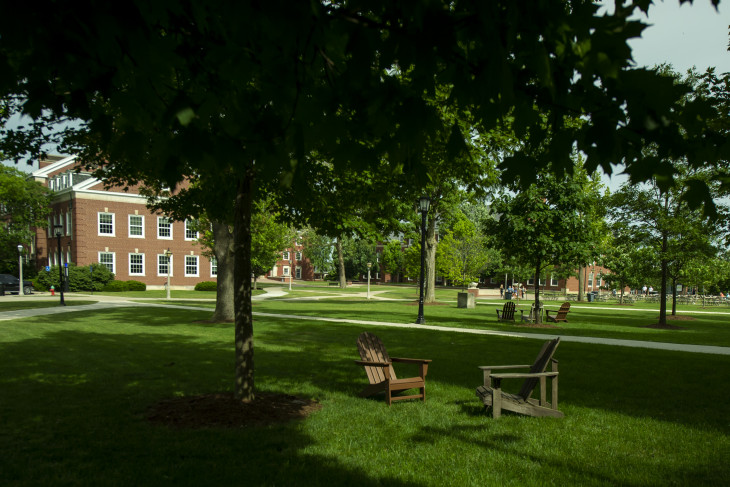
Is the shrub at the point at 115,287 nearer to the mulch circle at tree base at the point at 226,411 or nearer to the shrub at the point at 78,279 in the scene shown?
the shrub at the point at 78,279

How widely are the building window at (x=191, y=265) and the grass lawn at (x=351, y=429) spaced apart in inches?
1568

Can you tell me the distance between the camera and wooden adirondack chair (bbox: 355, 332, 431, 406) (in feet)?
23.7

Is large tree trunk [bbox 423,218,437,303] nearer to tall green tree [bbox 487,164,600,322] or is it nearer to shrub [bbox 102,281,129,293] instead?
tall green tree [bbox 487,164,600,322]

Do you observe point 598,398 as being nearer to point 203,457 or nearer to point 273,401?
point 273,401

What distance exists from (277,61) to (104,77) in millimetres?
1045

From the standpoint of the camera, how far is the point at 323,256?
81.1 m

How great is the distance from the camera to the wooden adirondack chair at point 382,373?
23.7 feet

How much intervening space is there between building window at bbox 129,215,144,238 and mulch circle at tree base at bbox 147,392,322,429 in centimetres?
4466

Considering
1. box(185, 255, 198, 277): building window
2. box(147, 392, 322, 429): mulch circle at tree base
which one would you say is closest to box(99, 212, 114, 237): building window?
box(185, 255, 198, 277): building window

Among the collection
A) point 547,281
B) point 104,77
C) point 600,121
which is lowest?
point 547,281

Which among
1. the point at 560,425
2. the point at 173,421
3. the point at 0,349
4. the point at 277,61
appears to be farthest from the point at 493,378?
the point at 0,349

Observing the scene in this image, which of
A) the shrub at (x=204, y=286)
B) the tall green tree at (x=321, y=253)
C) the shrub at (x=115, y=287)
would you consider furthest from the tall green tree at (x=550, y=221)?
the tall green tree at (x=321, y=253)

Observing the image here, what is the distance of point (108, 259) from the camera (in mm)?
45938

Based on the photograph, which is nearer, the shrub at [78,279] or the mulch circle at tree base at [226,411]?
the mulch circle at tree base at [226,411]
